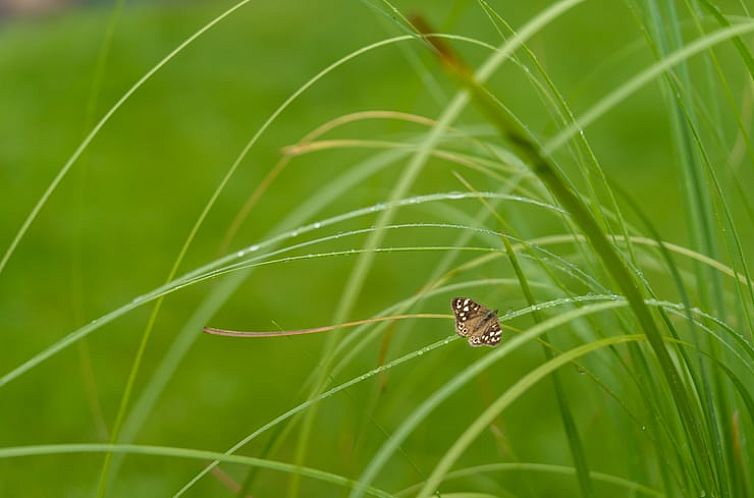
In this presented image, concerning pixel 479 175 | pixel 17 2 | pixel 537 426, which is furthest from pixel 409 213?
pixel 17 2

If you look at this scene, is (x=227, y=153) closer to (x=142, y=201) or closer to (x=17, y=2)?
(x=142, y=201)

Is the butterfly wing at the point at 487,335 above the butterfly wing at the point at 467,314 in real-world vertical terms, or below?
below

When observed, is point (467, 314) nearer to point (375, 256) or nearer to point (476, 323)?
point (476, 323)

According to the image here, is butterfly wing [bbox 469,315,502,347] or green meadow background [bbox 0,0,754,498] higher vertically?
green meadow background [bbox 0,0,754,498]

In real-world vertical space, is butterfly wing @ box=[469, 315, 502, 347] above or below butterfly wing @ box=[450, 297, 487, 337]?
below

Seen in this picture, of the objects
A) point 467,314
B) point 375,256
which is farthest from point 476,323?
point 375,256
